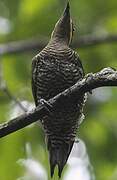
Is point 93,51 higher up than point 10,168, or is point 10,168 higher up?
point 93,51

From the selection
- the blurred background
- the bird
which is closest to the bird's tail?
the bird

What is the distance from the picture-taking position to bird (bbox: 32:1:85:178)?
5605 millimetres

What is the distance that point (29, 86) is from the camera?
294 inches

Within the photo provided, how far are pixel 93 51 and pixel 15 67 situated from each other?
938 mm

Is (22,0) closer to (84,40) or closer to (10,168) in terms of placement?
(84,40)

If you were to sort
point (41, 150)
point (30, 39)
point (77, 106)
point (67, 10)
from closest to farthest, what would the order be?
1. point (77, 106)
2. point (67, 10)
3. point (41, 150)
4. point (30, 39)

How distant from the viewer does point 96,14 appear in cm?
769

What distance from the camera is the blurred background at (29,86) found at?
6.66 metres

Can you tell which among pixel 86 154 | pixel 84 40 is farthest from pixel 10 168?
pixel 84 40

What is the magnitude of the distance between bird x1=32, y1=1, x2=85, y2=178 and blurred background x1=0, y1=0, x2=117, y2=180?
0.61 m

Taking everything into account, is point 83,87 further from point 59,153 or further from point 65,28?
point 65,28

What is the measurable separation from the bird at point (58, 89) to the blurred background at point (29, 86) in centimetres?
61

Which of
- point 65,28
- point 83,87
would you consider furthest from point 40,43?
point 83,87

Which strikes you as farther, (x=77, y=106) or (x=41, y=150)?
(x=41, y=150)
